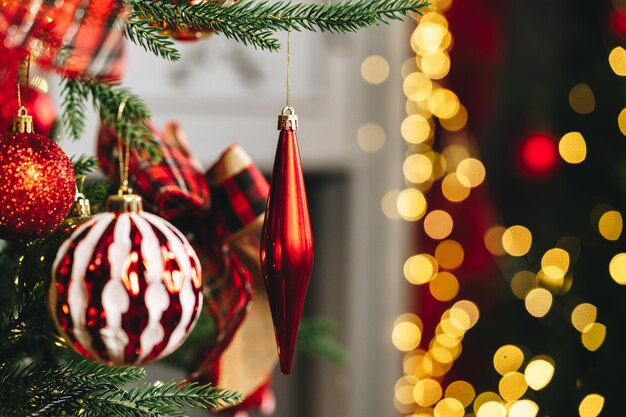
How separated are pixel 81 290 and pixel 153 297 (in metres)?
0.03

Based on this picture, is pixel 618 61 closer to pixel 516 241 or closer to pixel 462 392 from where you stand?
pixel 516 241

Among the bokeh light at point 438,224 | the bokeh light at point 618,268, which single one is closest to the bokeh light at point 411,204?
the bokeh light at point 438,224

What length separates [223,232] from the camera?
53 centimetres

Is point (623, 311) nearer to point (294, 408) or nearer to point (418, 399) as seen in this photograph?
point (418, 399)

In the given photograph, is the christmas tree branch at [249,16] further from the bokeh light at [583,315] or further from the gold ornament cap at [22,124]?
the bokeh light at [583,315]

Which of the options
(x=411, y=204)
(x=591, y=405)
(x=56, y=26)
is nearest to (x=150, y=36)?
(x=56, y=26)

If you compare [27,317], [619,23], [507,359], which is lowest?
[507,359]

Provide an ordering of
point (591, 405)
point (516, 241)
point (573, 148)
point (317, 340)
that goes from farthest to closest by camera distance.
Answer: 1. point (516, 241)
2. point (573, 148)
3. point (591, 405)
4. point (317, 340)

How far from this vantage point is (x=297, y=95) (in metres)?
1.52

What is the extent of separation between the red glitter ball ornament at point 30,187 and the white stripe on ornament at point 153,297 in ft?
0.15

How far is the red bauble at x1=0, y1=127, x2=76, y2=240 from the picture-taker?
1.21 feet

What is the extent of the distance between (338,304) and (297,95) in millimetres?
442

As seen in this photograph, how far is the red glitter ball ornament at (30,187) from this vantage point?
0.37 meters

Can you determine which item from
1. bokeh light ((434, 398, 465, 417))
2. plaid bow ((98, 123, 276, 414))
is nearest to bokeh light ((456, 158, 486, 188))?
bokeh light ((434, 398, 465, 417))
